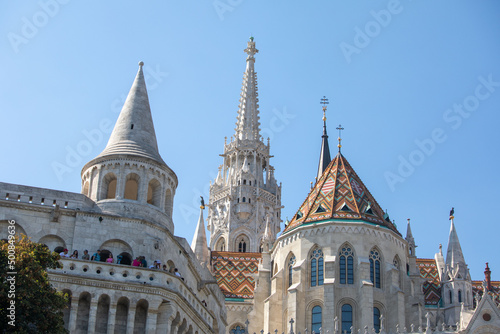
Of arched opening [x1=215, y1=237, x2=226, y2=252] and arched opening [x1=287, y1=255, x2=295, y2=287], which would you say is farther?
arched opening [x1=215, y1=237, x2=226, y2=252]

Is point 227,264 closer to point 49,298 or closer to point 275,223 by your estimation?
point 275,223

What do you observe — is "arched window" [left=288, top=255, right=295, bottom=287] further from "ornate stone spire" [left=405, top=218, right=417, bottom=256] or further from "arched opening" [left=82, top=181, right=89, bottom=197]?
"arched opening" [left=82, top=181, right=89, bottom=197]

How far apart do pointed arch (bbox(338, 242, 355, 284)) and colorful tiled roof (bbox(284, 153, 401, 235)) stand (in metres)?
1.94

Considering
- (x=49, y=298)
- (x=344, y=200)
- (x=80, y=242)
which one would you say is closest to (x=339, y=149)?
(x=344, y=200)

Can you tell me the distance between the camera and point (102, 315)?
30.6 metres

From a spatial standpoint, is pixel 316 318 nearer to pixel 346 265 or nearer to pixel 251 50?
pixel 346 265

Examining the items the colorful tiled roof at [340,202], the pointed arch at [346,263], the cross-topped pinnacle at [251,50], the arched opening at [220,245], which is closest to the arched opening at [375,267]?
the pointed arch at [346,263]

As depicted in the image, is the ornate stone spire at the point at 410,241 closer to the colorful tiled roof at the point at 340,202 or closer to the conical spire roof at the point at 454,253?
the conical spire roof at the point at 454,253

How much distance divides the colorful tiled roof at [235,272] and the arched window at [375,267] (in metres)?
10.6

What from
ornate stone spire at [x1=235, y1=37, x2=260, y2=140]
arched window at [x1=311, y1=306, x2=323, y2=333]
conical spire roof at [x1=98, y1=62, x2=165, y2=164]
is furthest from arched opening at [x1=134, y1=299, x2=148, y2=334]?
ornate stone spire at [x1=235, y1=37, x2=260, y2=140]

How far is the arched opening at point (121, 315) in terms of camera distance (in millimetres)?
30641

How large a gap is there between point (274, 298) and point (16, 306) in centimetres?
2680

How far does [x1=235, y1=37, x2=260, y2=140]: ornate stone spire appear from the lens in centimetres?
8062

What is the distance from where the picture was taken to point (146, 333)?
30656 millimetres
